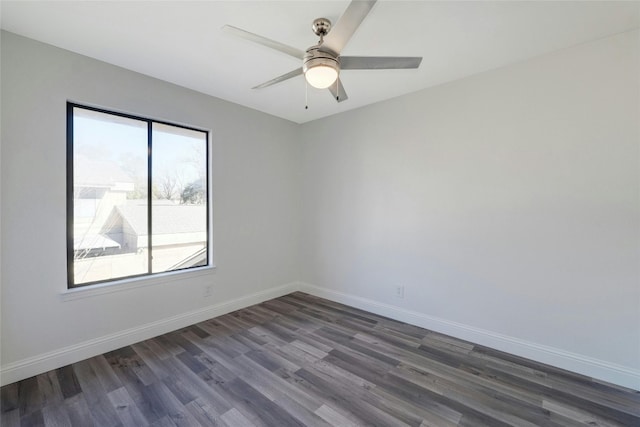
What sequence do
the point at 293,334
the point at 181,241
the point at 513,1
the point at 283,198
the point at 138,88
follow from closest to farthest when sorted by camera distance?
the point at 513,1 < the point at 138,88 < the point at 293,334 < the point at 181,241 < the point at 283,198

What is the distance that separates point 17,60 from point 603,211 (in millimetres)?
4569

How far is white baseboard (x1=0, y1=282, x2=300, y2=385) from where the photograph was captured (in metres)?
2.02

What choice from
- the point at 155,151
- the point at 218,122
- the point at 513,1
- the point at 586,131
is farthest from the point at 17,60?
the point at 586,131

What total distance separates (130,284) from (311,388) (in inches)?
76.3

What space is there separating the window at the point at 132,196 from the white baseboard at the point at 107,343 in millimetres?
519

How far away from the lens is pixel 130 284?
257 centimetres

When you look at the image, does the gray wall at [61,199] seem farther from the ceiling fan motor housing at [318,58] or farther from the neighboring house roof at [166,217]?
the ceiling fan motor housing at [318,58]

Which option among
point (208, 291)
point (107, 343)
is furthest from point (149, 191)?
point (107, 343)

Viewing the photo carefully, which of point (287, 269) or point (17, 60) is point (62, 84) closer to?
point (17, 60)

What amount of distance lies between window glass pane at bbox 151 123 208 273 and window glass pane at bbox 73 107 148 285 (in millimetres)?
122

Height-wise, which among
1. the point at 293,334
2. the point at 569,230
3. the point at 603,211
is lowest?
the point at 293,334

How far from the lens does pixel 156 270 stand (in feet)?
9.29

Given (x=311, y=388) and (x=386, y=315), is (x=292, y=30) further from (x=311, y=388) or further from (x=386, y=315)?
(x=386, y=315)

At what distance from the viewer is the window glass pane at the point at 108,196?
7.75 ft
